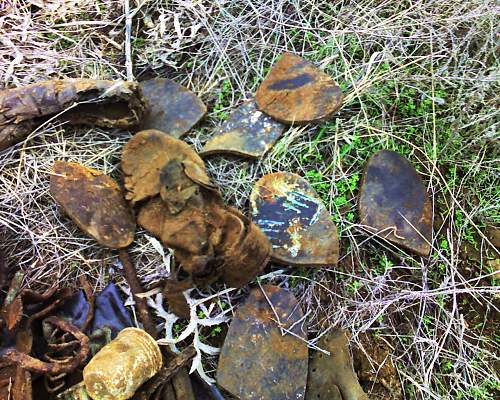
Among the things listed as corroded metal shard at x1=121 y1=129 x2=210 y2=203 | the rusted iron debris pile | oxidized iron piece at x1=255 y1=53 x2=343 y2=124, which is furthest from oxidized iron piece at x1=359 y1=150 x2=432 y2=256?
corroded metal shard at x1=121 y1=129 x2=210 y2=203

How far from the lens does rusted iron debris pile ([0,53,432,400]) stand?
5.69ft

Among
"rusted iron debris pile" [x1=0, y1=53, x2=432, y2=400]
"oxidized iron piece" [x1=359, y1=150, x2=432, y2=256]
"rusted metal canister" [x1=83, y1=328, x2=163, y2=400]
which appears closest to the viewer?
"rusted metal canister" [x1=83, y1=328, x2=163, y2=400]

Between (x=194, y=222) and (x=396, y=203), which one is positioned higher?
(x=194, y=222)

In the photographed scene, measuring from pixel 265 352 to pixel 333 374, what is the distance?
0.25 metres

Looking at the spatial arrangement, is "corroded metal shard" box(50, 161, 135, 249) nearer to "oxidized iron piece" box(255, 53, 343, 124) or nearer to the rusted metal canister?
the rusted metal canister

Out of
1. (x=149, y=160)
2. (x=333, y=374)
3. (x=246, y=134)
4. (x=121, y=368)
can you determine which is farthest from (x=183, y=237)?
(x=333, y=374)

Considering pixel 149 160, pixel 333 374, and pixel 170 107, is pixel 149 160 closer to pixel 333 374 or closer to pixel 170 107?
pixel 170 107

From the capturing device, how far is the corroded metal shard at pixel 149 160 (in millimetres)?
1809

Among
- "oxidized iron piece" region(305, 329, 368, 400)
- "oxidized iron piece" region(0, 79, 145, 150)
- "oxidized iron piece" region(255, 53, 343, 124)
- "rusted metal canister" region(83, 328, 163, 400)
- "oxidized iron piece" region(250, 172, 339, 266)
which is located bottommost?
"oxidized iron piece" region(305, 329, 368, 400)

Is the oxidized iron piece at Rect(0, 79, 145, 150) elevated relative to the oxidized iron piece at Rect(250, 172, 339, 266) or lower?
elevated

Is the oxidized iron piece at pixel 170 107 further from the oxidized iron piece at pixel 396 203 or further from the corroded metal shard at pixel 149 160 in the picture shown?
the oxidized iron piece at pixel 396 203

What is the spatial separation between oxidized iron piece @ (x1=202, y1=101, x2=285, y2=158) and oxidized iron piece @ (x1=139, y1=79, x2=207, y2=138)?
0.38ft

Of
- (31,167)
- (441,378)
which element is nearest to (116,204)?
(31,167)

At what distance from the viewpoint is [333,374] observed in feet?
6.11
